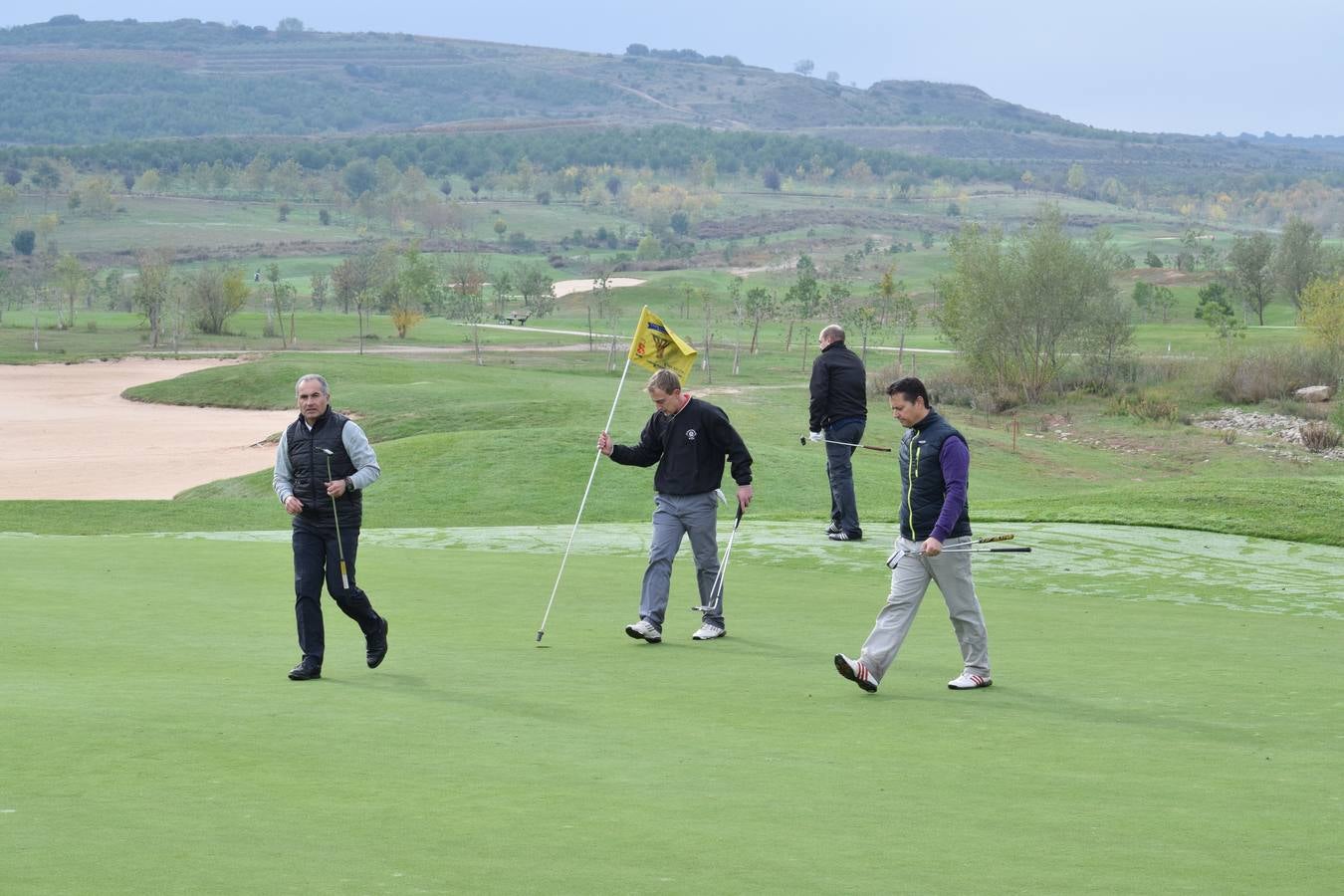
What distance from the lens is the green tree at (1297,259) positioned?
357ft

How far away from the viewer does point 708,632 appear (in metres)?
14.2

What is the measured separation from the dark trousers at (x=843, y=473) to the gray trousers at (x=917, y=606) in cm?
790

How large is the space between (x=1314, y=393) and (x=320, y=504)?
58.3 metres

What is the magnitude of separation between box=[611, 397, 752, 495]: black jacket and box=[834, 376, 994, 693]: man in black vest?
2.42 m

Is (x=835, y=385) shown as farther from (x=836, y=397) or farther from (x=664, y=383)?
(x=664, y=383)

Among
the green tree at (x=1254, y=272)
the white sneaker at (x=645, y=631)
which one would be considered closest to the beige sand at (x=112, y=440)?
the white sneaker at (x=645, y=631)

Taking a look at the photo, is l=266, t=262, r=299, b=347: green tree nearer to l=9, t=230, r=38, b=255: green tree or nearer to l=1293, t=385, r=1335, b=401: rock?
l=9, t=230, r=38, b=255: green tree

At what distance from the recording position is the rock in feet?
206

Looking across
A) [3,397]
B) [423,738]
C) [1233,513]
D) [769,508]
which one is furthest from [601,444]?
[3,397]

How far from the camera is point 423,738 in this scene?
30.8 ft

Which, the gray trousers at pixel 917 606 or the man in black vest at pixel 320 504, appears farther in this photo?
the man in black vest at pixel 320 504

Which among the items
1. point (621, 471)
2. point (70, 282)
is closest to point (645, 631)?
point (621, 471)

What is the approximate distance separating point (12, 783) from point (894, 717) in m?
5.46

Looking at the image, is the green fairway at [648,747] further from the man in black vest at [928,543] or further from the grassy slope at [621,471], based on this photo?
the grassy slope at [621,471]
